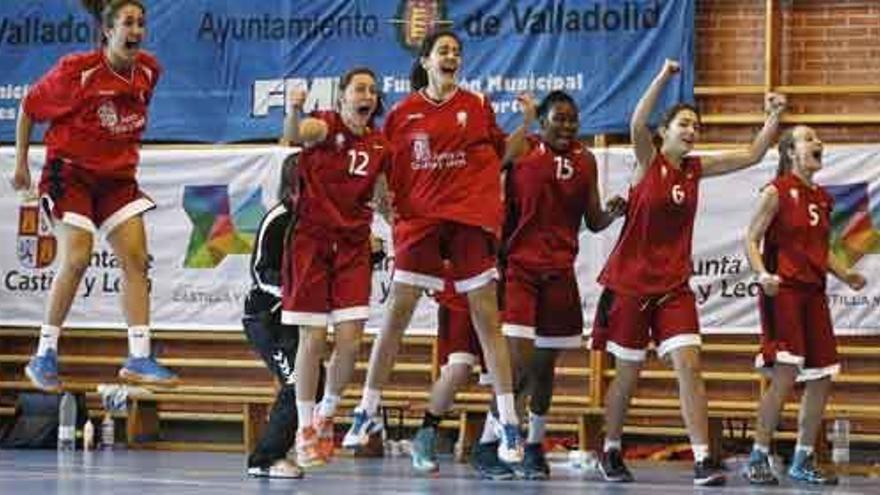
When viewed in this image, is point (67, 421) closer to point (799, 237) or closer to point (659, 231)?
→ point (659, 231)

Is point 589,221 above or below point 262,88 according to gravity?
below

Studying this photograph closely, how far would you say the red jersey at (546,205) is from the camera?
10.7m

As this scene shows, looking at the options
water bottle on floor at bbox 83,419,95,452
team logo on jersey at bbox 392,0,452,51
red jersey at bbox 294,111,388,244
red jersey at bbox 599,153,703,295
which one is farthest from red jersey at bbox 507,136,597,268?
water bottle on floor at bbox 83,419,95,452

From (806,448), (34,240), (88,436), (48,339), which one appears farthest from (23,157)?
(34,240)

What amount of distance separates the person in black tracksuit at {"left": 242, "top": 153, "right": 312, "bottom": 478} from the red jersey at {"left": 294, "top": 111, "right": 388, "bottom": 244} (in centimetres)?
23

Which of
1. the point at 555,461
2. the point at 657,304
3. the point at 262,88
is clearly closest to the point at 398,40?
the point at 262,88

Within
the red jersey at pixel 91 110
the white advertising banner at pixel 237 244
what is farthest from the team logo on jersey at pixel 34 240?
the red jersey at pixel 91 110

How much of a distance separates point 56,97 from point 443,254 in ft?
7.09

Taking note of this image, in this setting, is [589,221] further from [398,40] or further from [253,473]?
[398,40]

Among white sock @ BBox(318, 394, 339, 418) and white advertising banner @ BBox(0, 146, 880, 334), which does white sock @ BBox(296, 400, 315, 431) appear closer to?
white sock @ BBox(318, 394, 339, 418)

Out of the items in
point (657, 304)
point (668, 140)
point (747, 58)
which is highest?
point (747, 58)

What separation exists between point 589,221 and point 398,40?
423cm

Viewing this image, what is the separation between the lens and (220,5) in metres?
15.3

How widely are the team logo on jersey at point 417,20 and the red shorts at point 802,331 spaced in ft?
15.2
